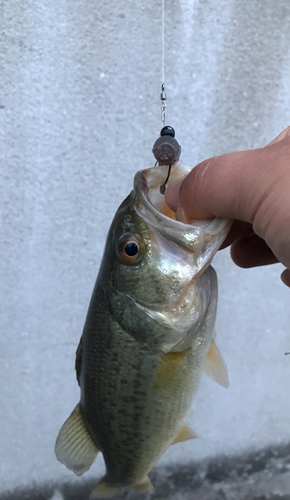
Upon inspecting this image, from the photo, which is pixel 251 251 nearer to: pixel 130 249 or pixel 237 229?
pixel 237 229

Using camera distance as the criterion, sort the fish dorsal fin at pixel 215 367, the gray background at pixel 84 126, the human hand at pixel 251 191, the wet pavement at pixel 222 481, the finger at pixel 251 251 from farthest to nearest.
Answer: the wet pavement at pixel 222 481 < the gray background at pixel 84 126 < the finger at pixel 251 251 < the fish dorsal fin at pixel 215 367 < the human hand at pixel 251 191

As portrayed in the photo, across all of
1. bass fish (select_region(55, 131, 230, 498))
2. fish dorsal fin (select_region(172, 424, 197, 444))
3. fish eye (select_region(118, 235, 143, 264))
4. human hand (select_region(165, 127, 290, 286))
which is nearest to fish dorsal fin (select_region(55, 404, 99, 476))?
bass fish (select_region(55, 131, 230, 498))

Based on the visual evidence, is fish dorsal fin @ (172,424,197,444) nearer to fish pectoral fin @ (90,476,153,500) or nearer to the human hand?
fish pectoral fin @ (90,476,153,500)

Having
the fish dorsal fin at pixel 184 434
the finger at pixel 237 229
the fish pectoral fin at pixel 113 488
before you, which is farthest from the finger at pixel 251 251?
the fish pectoral fin at pixel 113 488

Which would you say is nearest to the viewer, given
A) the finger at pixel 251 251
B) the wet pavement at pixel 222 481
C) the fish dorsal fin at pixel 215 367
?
the fish dorsal fin at pixel 215 367

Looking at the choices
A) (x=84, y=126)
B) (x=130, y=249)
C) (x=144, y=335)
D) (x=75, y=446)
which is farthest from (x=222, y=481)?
(x=84, y=126)

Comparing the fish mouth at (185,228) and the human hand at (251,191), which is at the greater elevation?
the human hand at (251,191)

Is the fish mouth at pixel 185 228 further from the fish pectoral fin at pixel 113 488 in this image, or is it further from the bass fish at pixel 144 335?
the fish pectoral fin at pixel 113 488

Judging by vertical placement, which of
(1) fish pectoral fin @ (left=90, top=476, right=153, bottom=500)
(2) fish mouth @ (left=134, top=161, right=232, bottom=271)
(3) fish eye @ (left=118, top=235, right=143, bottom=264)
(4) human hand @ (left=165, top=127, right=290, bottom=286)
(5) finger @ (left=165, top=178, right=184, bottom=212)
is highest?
(4) human hand @ (left=165, top=127, right=290, bottom=286)
